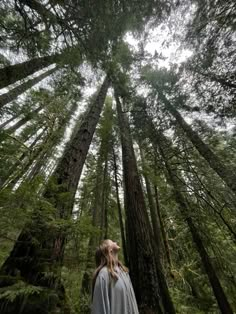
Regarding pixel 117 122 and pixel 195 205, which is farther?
pixel 117 122

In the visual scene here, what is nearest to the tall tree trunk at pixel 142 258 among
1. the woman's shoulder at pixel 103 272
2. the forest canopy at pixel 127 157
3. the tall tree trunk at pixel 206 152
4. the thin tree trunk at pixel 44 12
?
the forest canopy at pixel 127 157

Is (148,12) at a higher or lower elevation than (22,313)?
higher

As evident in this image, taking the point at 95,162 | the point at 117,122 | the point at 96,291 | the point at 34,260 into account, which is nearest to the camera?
the point at 96,291

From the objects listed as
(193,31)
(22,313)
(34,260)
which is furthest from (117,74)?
(22,313)

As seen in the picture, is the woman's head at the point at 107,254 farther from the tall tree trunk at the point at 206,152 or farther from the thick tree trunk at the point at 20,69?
the thick tree trunk at the point at 20,69

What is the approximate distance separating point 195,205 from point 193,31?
6356 millimetres

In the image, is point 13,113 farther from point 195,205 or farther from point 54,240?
point 195,205

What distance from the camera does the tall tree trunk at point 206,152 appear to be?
578 cm

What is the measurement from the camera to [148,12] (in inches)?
238

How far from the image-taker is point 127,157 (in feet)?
21.0

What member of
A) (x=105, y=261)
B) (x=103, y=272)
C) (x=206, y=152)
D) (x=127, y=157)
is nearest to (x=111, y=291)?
(x=103, y=272)

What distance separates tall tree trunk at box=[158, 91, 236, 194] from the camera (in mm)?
5781

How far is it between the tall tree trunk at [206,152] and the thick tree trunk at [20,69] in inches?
209

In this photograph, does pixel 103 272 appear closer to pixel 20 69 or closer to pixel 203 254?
pixel 203 254
